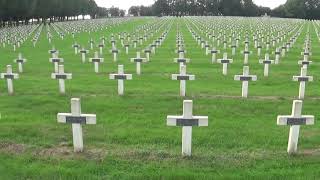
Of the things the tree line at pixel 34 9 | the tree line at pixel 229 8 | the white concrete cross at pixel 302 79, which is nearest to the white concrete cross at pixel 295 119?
the white concrete cross at pixel 302 79

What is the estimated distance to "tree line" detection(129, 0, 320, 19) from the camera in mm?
110688

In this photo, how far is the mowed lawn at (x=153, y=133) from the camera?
6887 mm

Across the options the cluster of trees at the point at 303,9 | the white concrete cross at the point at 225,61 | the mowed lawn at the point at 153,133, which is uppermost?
the cluster of trees at the point at 303,9

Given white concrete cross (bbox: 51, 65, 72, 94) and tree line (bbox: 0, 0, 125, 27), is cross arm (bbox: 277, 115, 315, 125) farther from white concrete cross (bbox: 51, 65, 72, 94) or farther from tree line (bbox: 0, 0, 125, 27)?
tree line (bbox: 0, 0, 125, 27)

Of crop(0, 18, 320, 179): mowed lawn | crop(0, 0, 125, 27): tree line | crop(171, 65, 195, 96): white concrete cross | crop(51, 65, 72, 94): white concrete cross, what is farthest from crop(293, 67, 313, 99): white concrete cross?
crop(0, 0, 125, 27): tree line

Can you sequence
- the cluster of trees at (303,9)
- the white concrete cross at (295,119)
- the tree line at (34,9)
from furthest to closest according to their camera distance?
the cluster of trees at (303,9) → the tree line at (34,9) → the white concrete cross at (295,119)

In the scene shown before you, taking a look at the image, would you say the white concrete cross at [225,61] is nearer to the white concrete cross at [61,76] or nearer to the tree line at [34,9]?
the white concrete cross at [61,76]

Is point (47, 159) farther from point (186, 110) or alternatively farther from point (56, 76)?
point (56, 76)

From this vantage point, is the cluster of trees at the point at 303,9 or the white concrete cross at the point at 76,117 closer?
the white concrete cross at the point at 76,117

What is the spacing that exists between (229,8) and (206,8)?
7.39 m

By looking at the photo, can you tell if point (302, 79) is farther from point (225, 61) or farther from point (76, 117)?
point (76, 117)

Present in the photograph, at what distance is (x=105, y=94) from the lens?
12.8m

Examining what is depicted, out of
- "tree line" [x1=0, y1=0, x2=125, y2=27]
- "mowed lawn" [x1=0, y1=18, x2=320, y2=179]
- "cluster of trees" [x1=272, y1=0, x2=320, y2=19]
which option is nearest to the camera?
"mowed lawn" [x1=0, y1=18, x2=320, y2=179]

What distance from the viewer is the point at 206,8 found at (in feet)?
418
